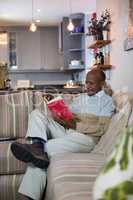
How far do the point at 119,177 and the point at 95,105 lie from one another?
7.88ft

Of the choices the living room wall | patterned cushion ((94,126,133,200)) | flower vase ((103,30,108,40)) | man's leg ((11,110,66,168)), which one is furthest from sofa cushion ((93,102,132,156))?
flower vase ((103,30,108,40))

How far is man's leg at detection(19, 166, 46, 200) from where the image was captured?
2.46m

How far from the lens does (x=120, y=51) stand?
3750 millimetres

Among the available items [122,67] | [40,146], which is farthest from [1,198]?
[122,67]

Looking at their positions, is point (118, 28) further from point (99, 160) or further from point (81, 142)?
point (99, 160)

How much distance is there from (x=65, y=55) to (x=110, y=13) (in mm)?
4432

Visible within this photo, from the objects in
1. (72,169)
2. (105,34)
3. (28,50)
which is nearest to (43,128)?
(72,169)

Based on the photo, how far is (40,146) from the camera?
2752 mm

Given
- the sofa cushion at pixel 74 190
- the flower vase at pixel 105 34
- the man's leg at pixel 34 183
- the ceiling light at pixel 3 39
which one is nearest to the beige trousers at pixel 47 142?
the man's leg at pixel 34 183

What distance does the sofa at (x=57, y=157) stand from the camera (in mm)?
1791

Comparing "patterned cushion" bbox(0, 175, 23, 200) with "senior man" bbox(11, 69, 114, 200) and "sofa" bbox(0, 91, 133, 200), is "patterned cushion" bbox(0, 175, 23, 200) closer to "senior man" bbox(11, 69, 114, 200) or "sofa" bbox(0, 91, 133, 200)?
"sofa" bbox(0, 91, 133, 200)

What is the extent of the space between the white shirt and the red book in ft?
0.32

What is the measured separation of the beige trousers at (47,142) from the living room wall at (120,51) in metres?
0.76

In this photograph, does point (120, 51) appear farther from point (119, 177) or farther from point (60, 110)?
point (119, 177)
